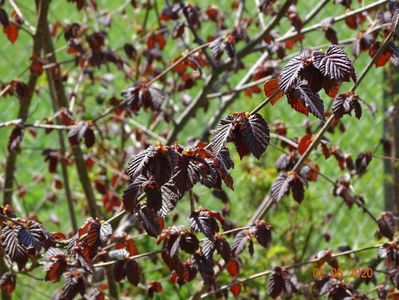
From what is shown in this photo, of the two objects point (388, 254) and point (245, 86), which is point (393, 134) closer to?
point (245, 86)

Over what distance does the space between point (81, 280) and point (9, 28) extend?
3.71 feet

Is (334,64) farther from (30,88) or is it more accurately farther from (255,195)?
(255,195)

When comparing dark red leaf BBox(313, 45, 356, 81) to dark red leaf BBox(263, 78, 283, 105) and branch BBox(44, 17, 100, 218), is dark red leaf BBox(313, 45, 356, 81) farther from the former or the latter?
branch BBox(44, 17, 100, 218)

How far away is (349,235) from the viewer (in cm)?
526

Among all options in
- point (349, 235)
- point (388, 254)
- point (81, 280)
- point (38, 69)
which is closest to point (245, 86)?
point (38, 69)

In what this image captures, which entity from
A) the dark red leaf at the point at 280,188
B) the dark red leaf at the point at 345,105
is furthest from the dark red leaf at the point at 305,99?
the dark red leaf at the point at 280,188

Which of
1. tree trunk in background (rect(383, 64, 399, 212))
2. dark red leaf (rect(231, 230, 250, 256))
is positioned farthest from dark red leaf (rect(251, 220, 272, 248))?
tree trunk in background (rect(383, 64, 399, 212))

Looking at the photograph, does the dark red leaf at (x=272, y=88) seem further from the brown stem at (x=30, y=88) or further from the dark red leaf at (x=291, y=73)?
the brown stem at (x=30, y=88)

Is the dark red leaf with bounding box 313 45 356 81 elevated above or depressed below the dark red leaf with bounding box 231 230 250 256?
above

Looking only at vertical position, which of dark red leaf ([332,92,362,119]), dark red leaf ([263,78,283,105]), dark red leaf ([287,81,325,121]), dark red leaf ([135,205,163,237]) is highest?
dark red leaf ([263,78,283,105])

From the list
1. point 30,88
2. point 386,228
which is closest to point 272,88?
point 386,228

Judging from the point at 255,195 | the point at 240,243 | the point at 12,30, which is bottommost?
the point at 255,195

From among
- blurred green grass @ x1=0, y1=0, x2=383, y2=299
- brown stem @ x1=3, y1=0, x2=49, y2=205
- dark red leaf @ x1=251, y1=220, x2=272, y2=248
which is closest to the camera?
dark red leaf @ x1=251, y1=220, x2=272, y2=248

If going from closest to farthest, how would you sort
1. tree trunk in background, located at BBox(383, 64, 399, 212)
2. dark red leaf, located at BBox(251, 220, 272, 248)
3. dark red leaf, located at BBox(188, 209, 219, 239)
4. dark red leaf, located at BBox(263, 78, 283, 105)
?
dark red leaf, located at BBox(263, 78, 283, 105) → dark red leaf, located at BBox(188, 209, 219, 239) → dark red leaf, located at BBox(251, 220, 272, 248) → tree trunk in background, located at BBox(383, 64, 399, 212)
